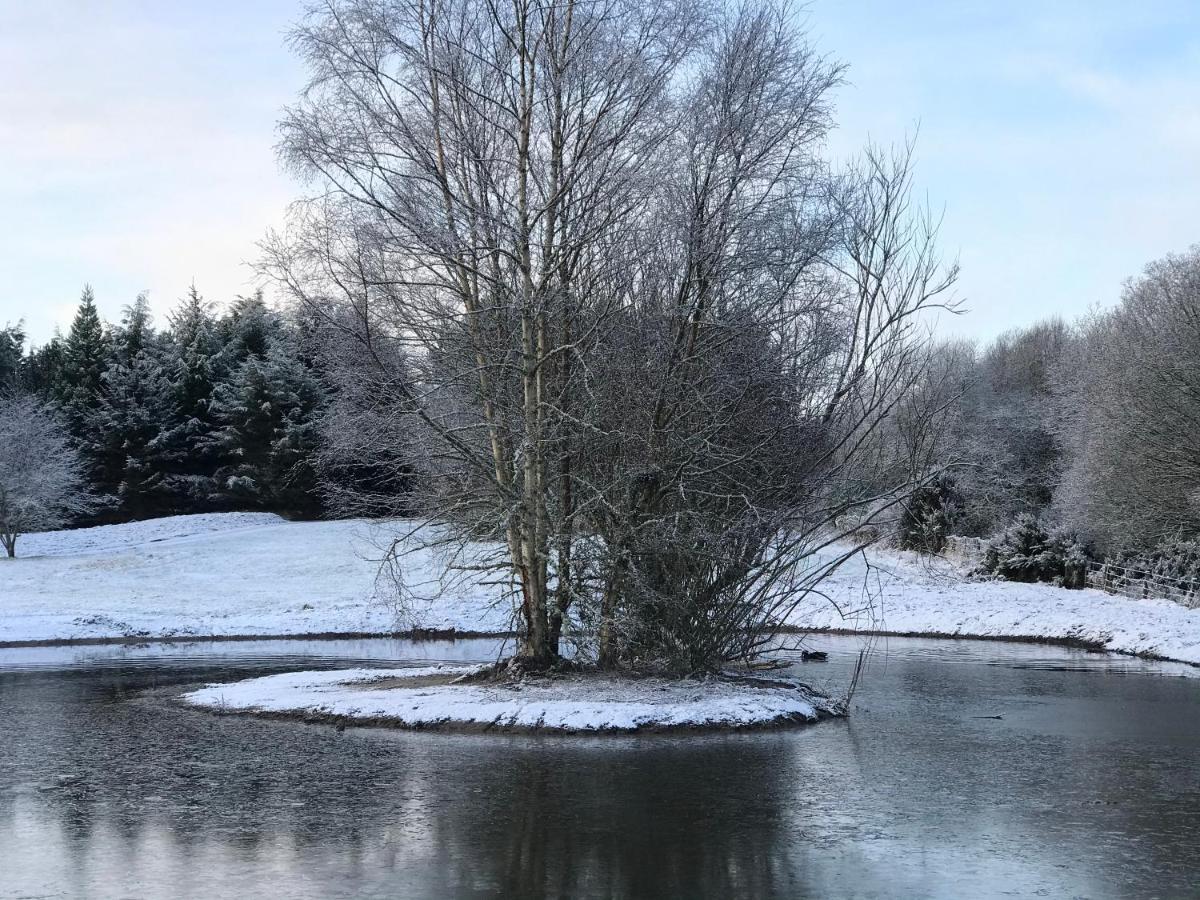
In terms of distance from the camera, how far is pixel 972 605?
111 ft

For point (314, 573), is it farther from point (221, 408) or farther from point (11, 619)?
point (221, 408)

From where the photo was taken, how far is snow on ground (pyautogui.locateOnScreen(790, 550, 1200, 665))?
26.9 m

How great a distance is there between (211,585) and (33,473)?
13301 millimetres

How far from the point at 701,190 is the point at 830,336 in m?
3.04

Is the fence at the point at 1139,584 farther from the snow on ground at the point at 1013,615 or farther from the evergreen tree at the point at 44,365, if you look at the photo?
the evergreen tree at the point at 44,365

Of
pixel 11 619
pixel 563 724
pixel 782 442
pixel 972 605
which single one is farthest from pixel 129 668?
pixel 972 605

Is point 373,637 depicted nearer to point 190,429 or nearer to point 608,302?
point 608,302

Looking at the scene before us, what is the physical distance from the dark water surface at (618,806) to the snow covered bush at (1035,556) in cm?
1985

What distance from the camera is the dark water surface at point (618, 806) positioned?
8.68 meters

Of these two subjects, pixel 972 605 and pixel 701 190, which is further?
pixel 972 605

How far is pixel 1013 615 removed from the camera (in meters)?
31.5

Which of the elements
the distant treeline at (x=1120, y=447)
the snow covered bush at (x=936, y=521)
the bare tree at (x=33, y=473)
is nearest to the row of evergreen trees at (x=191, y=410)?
the bare tree at (x=33, y=473)

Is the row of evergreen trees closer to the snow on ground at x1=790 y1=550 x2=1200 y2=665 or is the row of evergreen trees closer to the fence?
the snow on ground at x1=790 y1=550 x2=1200 y2=665

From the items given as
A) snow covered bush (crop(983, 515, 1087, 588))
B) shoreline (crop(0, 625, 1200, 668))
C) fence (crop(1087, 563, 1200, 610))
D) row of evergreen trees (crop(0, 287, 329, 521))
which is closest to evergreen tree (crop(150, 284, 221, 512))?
row of evergreen trees (crop(0, 287, 329, 521))
